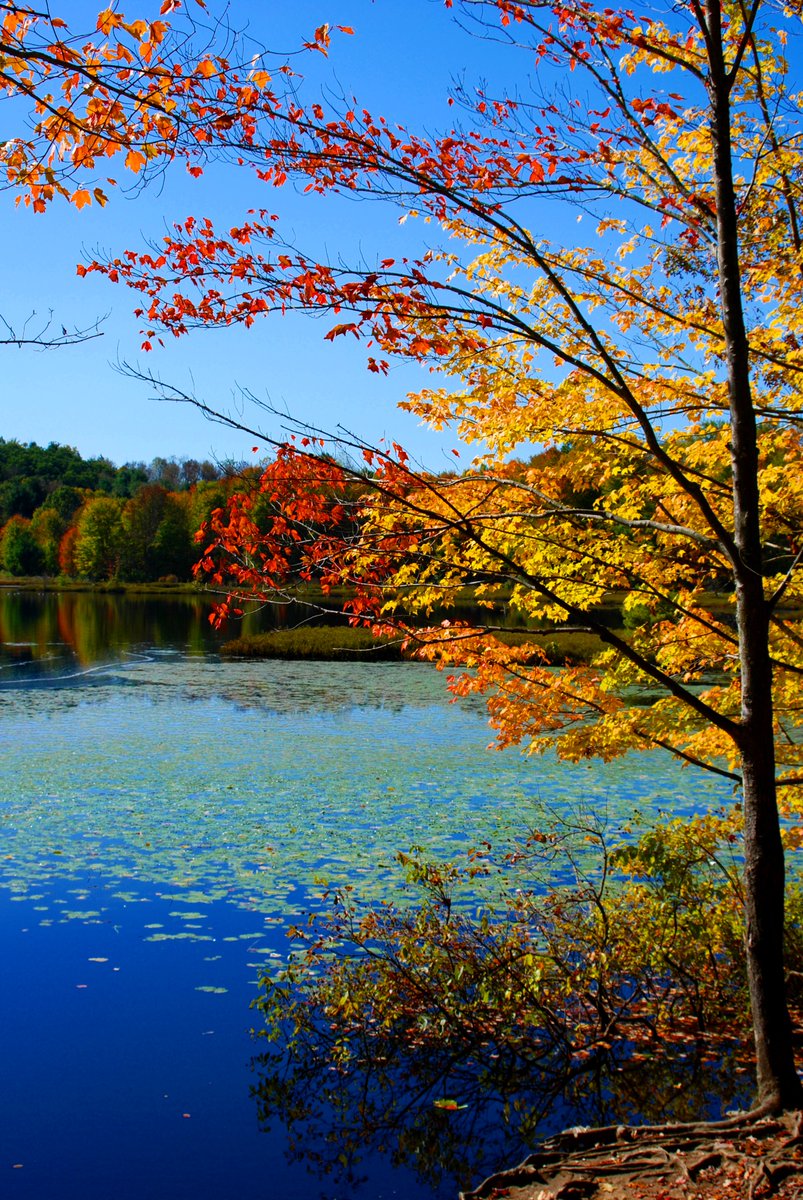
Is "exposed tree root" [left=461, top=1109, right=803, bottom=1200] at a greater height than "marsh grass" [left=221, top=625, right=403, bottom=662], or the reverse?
"marsh grass" [left=221, top=625, right=403, bottom=662]

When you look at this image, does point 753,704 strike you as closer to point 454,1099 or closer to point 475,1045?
point 454,1099

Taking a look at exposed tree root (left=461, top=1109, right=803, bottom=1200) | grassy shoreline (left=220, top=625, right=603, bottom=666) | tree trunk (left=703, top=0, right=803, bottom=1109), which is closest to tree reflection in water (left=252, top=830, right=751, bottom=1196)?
exposed tree root (left=461, top=1109, right=803, bottom=1200)

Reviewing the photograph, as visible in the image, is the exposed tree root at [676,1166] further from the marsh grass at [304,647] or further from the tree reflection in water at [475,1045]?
the marsh grass at [304,647]

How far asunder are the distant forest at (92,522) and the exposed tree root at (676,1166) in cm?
8086

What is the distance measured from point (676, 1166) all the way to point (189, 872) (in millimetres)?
7198

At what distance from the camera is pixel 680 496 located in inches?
302

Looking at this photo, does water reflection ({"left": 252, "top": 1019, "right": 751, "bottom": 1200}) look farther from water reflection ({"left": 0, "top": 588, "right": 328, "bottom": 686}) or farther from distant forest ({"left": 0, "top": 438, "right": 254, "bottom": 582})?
distant forest ({"left": 0, "top": 438, "right": 254, "bottom": 582})

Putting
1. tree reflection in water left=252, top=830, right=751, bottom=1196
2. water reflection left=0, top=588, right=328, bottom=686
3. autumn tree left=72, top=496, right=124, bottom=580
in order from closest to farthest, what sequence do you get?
tree reflection in water left=252, top=830, right=751, bottom=1196
water reflection left=0, top=588, right=328, bottom=686
autumn tree left=72, top=496, right=124, bottom=580

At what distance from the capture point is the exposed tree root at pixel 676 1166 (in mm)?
4359

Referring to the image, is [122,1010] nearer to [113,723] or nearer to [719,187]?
[719,187]

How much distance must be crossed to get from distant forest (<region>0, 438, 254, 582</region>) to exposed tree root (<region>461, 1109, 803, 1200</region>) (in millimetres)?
80856

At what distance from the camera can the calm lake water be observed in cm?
600

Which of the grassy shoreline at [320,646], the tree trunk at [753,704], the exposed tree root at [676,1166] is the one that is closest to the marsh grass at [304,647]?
the grassy shoreline at [320,646]

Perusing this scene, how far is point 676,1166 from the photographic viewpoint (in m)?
4.70
